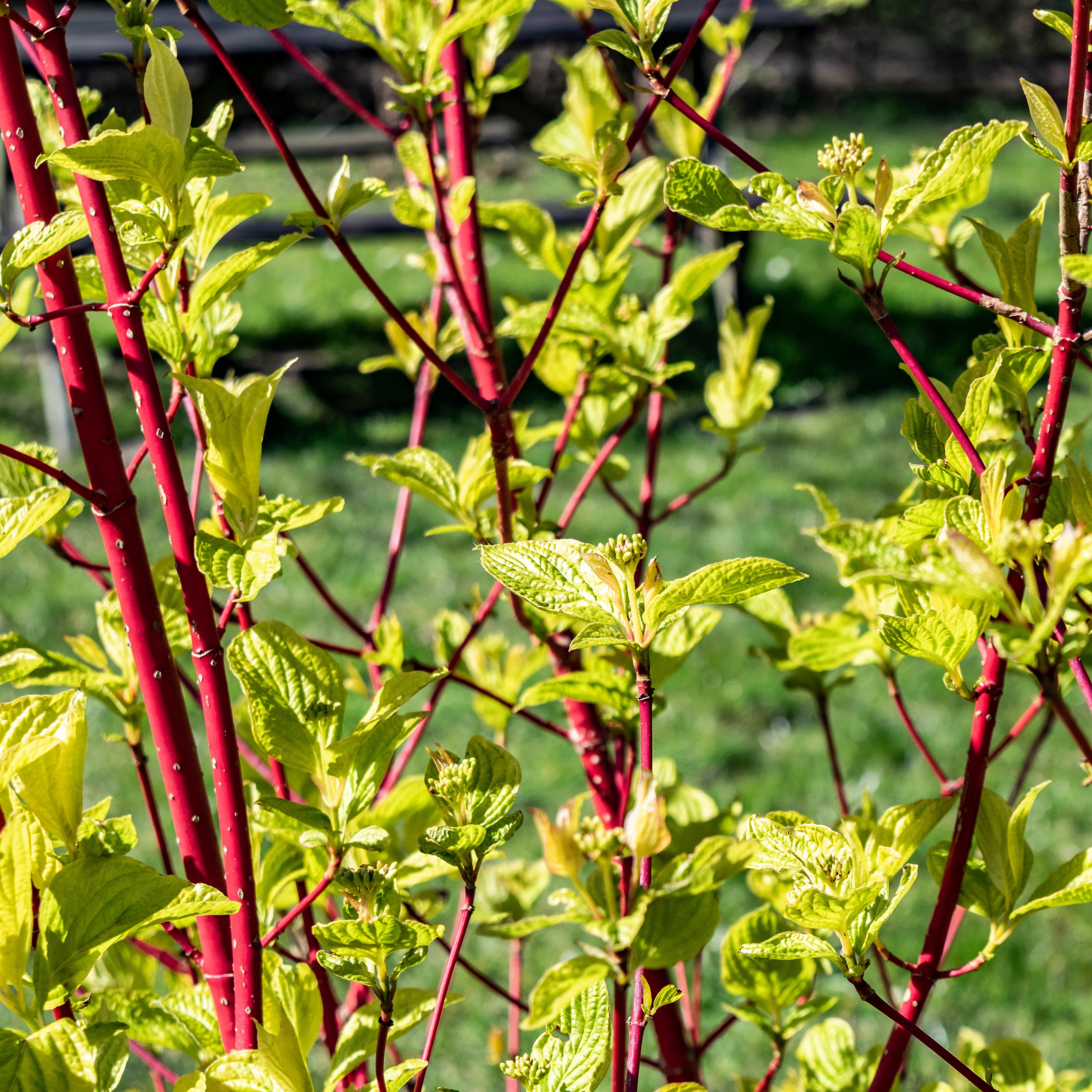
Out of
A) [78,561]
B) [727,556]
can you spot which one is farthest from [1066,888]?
[727,556]

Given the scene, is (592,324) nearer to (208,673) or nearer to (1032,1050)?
(208,673)

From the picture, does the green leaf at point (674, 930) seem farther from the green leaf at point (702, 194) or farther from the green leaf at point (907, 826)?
the green leaf at point (702, 194)

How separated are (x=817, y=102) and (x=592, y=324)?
7.07m

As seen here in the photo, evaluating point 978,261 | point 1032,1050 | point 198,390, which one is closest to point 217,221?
point 198,390

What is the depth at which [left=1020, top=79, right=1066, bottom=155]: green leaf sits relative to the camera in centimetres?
47

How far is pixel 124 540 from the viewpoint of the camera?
551mm

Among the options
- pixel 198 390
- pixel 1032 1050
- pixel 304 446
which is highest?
pixel 198 390

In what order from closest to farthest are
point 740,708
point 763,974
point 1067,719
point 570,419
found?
point 1067,719
point 763,974
point 570,419
point 740,708

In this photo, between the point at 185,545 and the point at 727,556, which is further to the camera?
the point at 727,556

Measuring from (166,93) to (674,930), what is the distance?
0.46 meters

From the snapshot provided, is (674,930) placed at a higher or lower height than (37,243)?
lower

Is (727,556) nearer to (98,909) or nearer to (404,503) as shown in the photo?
(404,503)

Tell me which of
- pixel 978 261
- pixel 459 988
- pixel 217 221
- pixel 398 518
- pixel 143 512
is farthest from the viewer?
A: pixel 978 261

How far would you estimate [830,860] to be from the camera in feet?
1.64
